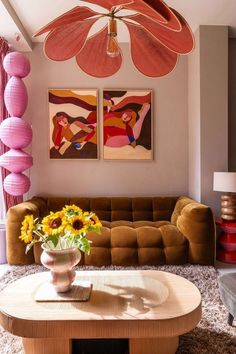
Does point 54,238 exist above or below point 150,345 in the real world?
above

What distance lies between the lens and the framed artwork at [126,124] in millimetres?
3746

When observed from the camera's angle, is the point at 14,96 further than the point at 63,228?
Yes

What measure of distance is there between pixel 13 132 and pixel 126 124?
4.51 ft

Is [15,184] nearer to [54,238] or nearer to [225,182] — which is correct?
[54,238]

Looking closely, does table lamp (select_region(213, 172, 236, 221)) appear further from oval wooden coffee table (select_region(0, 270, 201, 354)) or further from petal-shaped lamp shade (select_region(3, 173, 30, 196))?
petal-shaped lamp shade (select_region(3, 173, 30, 196))

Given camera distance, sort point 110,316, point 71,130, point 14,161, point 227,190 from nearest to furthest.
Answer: point 110,316 → point 227,190 → point 14,161 → point 71,130

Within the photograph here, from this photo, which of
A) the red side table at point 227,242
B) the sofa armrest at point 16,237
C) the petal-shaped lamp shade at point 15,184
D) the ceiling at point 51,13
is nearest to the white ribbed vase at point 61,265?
the sofa armrest at point 16,237

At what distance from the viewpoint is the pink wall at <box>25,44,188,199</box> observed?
376cm

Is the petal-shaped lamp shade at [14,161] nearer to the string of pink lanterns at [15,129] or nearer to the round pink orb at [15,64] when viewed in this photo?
the string of pink lanterns at [15,129]

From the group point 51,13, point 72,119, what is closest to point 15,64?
point 51,13

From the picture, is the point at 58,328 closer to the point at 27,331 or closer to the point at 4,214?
the point at 27,331

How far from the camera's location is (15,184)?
3213mm

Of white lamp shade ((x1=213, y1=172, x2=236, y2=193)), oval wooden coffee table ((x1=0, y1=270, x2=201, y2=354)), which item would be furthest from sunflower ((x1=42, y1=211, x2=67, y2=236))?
white lamp shade ((x1=213, y1=172, x2=236, y2=193))

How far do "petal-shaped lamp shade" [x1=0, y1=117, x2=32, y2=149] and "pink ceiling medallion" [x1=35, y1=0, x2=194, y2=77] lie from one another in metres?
1.67
